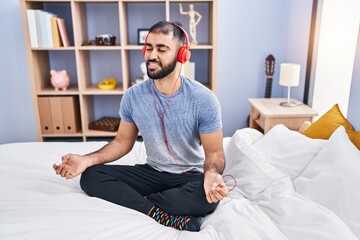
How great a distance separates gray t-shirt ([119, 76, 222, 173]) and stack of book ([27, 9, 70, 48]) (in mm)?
1465

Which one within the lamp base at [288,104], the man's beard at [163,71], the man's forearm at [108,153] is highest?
the man's beard at [163,71]

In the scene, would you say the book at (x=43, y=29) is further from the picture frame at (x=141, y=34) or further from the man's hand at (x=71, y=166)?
the man's hand at (x=71, y=166)

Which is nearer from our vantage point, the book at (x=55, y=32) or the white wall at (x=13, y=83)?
the book at (x=55, y=32)

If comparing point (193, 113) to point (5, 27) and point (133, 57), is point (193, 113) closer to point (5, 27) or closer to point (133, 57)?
point (133, 57)

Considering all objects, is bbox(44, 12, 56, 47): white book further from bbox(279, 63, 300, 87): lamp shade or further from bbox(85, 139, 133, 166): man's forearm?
bbox(279, 63, 300, 87): lamp shade

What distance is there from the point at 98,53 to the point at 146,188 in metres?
1.91

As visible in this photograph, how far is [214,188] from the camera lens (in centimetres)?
112

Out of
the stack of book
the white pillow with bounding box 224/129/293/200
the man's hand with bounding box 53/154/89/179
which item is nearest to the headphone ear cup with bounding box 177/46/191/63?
the white pillow with bounding box 224/129/293/200

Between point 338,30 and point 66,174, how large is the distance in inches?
72.0

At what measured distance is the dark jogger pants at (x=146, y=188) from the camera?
121 centimetres

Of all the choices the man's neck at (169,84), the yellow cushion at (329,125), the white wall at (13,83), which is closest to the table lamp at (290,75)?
the yellow cushion at (329,125)

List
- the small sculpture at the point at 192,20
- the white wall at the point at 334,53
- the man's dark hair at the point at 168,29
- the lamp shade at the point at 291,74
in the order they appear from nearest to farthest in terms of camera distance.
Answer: the man's dark hair at the point at 168,29 < the white wall at the point at 334,53 < the lamp shade at the point at 291,74 < the small sculpture at the point at 192,20

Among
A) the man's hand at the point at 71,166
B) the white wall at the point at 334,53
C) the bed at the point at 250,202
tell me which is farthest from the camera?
the white wall at the point at 334,53

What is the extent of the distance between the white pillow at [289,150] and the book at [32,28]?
1.99m
